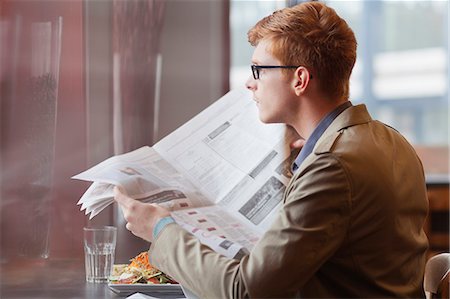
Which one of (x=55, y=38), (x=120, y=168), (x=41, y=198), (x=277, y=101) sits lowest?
(x=41, y=198)

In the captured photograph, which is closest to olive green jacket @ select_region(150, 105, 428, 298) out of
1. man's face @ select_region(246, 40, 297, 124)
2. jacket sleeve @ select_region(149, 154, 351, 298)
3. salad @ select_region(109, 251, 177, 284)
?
jacket sleeve @ select_region(149, 154, 351, 298)

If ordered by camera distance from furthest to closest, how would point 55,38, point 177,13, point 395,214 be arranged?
point 177,13, point 55,38, point 395,214

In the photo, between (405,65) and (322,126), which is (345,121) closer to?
(322,126)

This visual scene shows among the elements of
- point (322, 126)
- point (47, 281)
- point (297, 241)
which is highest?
point (322, 126)

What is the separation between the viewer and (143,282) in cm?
158

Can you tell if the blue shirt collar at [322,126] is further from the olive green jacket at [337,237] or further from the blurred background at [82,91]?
the blurred background at [82,91]

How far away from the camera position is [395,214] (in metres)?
1.30

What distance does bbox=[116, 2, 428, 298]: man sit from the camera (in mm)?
1220

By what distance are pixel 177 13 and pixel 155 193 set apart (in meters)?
0.80

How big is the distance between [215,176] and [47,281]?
449mm

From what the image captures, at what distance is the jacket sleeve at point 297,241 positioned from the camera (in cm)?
121

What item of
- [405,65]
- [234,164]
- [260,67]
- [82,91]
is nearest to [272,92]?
[260,67]

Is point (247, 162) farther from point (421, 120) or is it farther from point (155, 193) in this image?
point (421, 120)

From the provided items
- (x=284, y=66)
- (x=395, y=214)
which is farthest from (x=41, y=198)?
(x=395, y=214)
